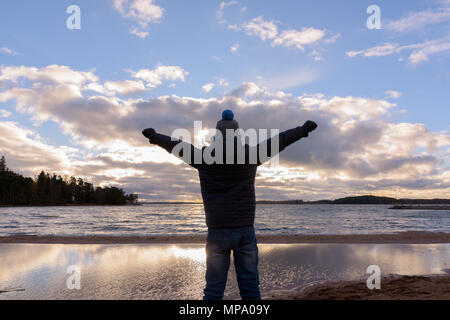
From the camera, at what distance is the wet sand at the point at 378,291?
17.0 ft

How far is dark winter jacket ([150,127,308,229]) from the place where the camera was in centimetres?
277

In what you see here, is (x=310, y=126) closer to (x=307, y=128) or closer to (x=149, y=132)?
(x=307, y=128)

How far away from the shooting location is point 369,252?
34.0 feet

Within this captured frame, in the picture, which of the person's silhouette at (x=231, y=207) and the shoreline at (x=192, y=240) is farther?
the shoreline at (x=192, y=240)

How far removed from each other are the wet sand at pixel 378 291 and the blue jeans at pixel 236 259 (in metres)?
2.76

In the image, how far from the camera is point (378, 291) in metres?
5.55

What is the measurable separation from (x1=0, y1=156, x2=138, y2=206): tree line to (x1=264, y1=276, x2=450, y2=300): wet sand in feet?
435

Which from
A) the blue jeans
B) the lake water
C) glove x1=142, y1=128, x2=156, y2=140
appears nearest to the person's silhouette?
the blue jeans

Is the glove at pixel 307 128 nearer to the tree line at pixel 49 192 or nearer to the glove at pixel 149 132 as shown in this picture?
the glove at pixel 149 132

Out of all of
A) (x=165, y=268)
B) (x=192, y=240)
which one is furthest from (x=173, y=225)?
(x=165, y=268)

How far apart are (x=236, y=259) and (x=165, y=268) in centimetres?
531

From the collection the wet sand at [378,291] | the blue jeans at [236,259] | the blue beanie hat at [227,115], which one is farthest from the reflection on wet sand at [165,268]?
the blue beanie hat at [227,115]
